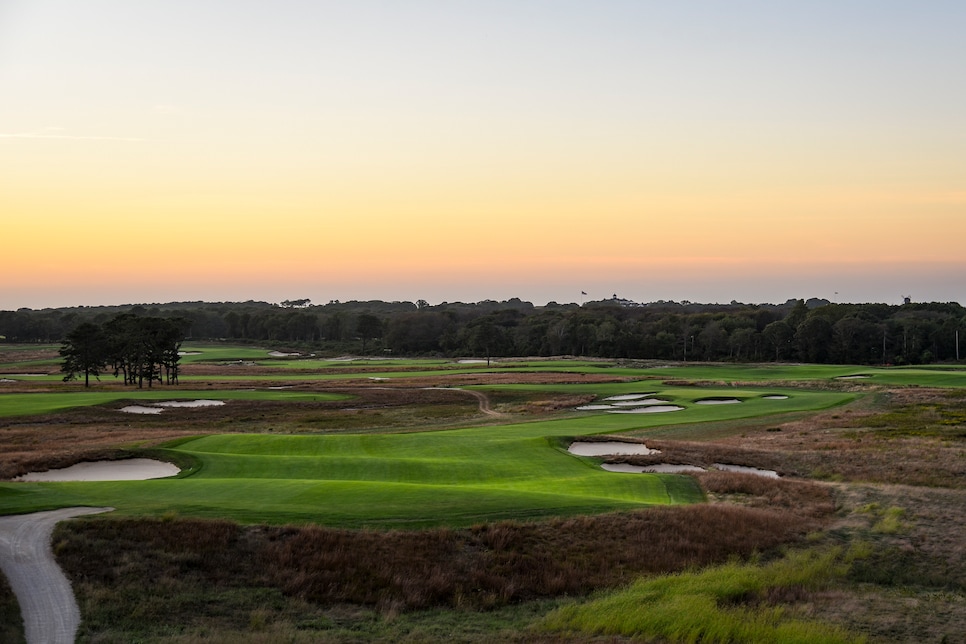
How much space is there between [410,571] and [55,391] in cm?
6416

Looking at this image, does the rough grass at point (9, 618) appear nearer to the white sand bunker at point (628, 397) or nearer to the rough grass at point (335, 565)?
the rough grass at point (335, 565)

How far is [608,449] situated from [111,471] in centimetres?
2176

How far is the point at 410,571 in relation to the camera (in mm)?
16016

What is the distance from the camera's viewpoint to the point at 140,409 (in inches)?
2256

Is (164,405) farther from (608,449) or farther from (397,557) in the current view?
(397,557)

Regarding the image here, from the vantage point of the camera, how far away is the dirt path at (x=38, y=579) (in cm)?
1218

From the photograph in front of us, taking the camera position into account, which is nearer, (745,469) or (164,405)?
(745,469)

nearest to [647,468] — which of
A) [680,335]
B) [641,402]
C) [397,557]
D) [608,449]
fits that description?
[608,449]

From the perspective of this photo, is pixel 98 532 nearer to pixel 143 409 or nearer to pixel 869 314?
pixel 143 409

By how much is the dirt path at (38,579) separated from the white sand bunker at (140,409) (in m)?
41.6

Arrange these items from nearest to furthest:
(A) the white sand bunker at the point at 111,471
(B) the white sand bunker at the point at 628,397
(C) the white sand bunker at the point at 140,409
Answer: (A) the white sand bunker at the point at 111,471 → (C) the white sand bunker at the point at 140,409 → (B) the white sand bunker at the point at 628,397

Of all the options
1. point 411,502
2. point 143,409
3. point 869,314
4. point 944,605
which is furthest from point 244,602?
point 869,314

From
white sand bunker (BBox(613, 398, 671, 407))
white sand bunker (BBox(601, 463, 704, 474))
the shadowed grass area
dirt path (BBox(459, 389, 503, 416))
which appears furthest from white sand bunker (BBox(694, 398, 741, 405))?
the shadowed grass area

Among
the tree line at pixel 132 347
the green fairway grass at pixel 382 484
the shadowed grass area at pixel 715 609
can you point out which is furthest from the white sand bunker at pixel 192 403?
the shadowed grass area at pixel 715 609
